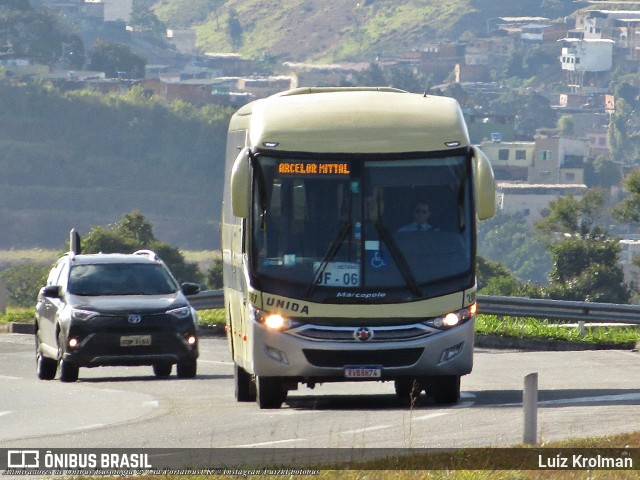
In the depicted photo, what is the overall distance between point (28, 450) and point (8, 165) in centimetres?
19020

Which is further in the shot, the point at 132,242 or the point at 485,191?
the point at 132,242

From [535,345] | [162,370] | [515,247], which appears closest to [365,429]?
[162,370]

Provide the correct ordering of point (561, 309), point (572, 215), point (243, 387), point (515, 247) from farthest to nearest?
point (515, 247), point (572, 215), point (561, 309), point (243, 387)

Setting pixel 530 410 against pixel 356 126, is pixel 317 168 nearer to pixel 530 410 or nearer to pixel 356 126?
pixel 356 126

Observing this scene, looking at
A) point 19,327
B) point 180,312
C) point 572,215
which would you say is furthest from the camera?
point 572,215

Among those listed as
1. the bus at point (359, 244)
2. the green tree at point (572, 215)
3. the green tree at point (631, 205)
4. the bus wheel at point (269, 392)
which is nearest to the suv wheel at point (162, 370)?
the bus wheel at point (269, 392)

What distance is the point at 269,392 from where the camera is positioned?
49.1ft

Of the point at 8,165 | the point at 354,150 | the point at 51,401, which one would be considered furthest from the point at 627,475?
the point at 8,165

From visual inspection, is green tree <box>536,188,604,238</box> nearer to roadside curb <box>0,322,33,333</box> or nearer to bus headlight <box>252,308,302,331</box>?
roadside curb <box>0,322,33,333</box>

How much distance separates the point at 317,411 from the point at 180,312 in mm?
4366

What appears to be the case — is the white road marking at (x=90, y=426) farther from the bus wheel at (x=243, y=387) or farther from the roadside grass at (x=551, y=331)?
the roadside grass at (x=551, y=331)

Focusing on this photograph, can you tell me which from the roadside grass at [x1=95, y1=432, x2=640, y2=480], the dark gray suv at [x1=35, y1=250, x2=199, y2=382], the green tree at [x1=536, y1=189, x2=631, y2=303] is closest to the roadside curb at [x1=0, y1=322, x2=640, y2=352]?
the dark gray suv at [x1=35, y1=250, x2=199, y2=382]

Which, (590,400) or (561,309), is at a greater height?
(590,400)

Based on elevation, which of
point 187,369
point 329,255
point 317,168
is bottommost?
point 187,369
